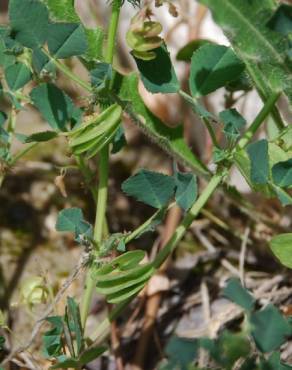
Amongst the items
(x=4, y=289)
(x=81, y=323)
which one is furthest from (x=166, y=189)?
(x=4, y=289)

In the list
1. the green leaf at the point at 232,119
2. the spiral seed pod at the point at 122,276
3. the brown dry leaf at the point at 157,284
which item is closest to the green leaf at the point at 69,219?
the spiral seed pod at the point at 122,276

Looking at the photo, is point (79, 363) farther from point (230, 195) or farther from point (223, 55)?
point (223, 55)

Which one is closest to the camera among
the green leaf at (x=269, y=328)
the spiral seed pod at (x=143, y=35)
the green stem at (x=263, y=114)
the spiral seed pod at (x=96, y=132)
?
the green leaf at (x=269, y=328)

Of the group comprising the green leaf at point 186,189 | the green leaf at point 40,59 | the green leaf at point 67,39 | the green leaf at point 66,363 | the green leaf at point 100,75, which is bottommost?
the green leaf at point 66,363

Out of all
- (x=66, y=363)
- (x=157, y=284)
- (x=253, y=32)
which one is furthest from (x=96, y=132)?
(x=157, y=284)

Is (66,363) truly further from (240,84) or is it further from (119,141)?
(240,84)

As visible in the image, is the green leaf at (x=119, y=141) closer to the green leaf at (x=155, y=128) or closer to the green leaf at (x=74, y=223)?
the green leaf at (x=155, y=128)

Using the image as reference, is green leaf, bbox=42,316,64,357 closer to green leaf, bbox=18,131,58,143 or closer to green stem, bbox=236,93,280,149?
green leaf, bbox=18,131,58,143
